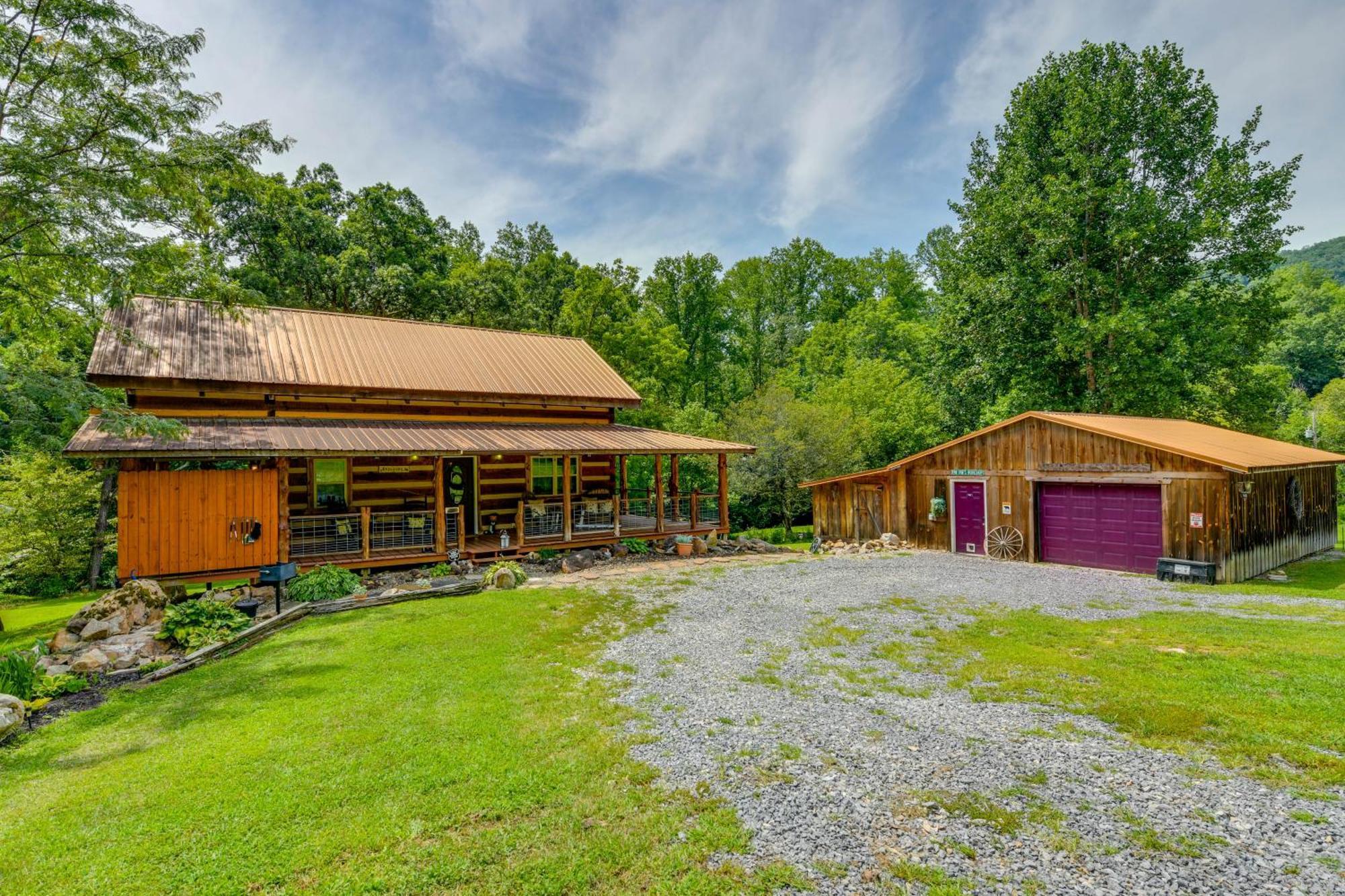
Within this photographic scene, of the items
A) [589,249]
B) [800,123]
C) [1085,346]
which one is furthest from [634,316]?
[1085,346]

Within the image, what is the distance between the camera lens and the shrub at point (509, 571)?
1195cm

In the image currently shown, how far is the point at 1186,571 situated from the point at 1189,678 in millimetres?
7708

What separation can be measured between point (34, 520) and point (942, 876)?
23523mm

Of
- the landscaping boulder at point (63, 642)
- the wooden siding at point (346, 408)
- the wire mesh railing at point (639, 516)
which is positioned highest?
the wooden siding at point (346, 408)

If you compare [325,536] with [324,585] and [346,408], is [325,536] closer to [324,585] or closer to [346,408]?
[324,585]

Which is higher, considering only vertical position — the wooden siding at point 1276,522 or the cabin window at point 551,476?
the cabin window at point 551,476

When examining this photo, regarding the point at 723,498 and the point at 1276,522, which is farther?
the point at 723,498

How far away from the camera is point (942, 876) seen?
3342 millimetres

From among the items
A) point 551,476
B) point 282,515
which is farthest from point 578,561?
point 282,515

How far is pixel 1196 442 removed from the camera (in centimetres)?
1399

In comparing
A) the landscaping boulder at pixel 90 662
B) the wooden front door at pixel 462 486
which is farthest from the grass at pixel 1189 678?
the wooden front door at pixel 462 486

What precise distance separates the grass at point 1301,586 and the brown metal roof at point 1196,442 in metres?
2.34

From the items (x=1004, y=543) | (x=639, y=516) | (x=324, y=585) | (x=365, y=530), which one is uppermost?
(x=365, y=530)

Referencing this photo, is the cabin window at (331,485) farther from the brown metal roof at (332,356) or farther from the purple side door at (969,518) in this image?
the purple side door at (969,518)
